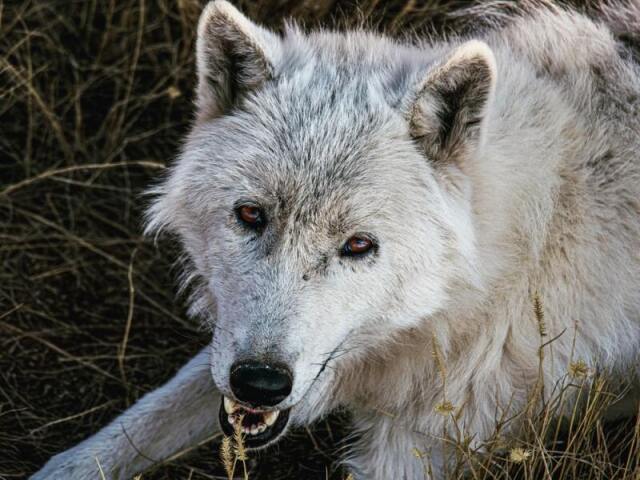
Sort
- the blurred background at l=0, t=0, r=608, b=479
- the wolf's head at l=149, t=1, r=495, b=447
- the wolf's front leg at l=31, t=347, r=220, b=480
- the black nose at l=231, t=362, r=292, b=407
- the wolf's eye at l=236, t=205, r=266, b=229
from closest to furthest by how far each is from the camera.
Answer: the black nose at l=231, t=362, r=292, b=407 < the wolf's head at l=149, t=1, r=495, b=447 < the wolf's eye at l=236, t=205, r=266, b=229 < the wolf's front leg at l=31, t=347, r=220, b=480 < the blurred background at l=0, t=0, r=608, b=479

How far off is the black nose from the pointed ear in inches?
38.0

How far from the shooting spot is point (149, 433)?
397 cm

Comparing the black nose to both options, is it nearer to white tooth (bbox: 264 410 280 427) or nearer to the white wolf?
the white wolf

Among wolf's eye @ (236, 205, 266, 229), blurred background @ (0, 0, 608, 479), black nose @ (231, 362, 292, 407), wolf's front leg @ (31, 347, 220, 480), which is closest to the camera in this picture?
black nose @ (231, 362, 292, 407)

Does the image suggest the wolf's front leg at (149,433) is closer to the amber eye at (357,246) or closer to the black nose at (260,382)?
the black nose at (260,382)

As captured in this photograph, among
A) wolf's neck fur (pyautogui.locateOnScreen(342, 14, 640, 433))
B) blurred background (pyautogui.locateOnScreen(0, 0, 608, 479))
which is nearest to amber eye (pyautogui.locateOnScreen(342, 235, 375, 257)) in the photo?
wolf's neck fur (pyautogui.locateOnScreen(342, 14, 640, 433))

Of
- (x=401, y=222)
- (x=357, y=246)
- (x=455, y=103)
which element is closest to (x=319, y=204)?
(x=357, y=246)

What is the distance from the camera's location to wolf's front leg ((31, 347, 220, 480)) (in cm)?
388

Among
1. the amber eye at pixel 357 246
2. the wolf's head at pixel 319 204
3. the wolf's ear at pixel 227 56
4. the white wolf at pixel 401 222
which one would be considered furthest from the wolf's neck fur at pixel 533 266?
the wolf's ear at pixel 227 56

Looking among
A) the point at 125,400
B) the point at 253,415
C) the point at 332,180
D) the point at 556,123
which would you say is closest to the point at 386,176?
the point at 332,180

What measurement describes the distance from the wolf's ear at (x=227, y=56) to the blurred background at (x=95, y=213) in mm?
862

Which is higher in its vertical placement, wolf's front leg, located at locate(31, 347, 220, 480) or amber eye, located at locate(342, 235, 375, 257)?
amber eye, located at locate(342, 235, 375, 257)

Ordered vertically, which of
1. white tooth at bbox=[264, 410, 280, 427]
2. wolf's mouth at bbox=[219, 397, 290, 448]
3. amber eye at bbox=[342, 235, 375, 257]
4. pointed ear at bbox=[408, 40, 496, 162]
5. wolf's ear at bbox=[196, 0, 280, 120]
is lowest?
wolf's mouth at bbox=[219, 397, 290, 448]

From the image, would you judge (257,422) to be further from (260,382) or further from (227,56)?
(227,56)
